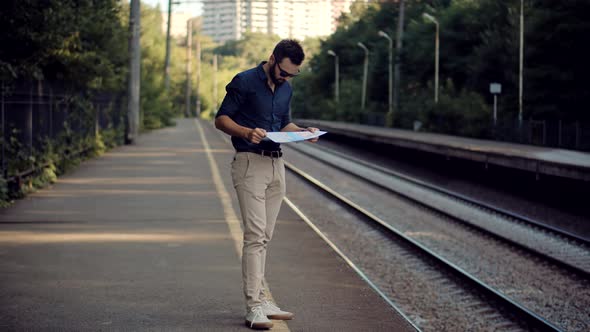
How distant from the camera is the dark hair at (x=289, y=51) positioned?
661cm

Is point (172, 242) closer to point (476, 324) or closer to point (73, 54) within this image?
point (476, 324)

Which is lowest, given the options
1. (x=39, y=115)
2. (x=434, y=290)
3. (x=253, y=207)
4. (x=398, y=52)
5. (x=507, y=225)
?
(x=434, y=290)

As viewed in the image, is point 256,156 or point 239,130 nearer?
point 239,130

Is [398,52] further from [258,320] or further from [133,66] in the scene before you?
[258,320]

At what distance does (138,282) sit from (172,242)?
8.81 ft

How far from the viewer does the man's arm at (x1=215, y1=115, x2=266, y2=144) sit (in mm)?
6570

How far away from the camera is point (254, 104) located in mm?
6895

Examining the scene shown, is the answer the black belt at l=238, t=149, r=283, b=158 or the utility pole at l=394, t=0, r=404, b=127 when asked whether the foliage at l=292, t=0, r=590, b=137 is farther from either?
the black belt at l=238, t=149, r=283, b=158

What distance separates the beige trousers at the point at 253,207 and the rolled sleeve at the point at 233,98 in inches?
13.8

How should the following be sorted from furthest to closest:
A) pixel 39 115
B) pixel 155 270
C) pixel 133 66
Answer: pixel 133 66 → pixel 39 115 → pixel 155 270

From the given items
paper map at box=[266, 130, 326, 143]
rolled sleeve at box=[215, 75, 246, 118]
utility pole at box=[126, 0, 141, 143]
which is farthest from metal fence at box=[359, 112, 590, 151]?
rolled sleeve at box=[215, 75, 246, 118]

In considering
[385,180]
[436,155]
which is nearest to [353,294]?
[385,180]

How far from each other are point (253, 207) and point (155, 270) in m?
3.02

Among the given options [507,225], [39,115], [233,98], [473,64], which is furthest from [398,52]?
[233,98]
